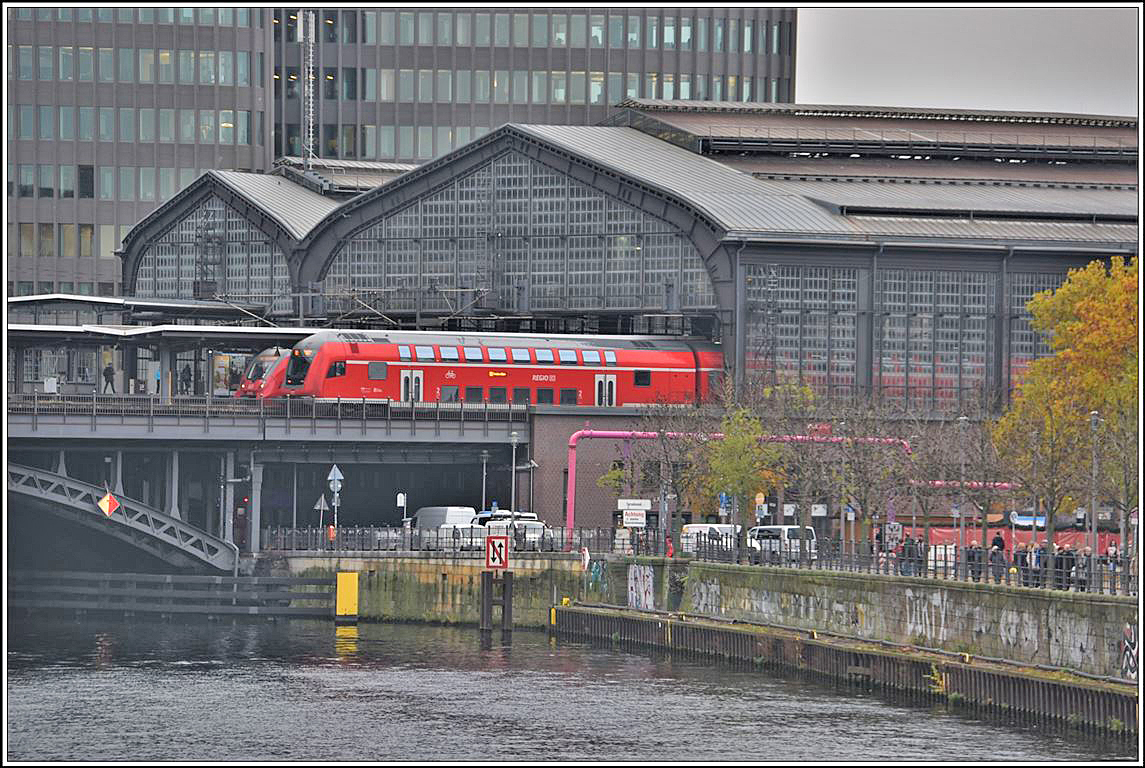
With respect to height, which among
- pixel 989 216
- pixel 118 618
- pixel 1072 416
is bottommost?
pixel 118 618

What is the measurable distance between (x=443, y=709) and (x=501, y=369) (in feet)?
161

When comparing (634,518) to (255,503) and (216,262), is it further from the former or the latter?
(216,262)

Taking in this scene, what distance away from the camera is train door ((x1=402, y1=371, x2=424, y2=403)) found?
121938 mm

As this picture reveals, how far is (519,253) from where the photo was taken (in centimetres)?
14138

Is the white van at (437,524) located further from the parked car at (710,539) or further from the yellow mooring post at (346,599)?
the parked car at (710,539)

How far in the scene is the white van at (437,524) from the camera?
11150 cm

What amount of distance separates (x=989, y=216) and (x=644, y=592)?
43.4 metres

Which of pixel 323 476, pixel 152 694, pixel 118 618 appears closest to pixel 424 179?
pixel 323 476

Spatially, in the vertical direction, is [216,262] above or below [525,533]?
above

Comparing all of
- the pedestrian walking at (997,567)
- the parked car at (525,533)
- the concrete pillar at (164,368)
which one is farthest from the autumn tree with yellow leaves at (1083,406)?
the concrete pillar at (164,368)

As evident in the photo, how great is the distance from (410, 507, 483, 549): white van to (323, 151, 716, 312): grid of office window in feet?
61.8

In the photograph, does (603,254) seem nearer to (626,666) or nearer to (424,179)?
(424,179)

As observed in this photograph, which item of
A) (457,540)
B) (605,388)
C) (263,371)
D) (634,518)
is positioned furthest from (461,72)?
(634,518)

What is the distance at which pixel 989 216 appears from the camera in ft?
454
